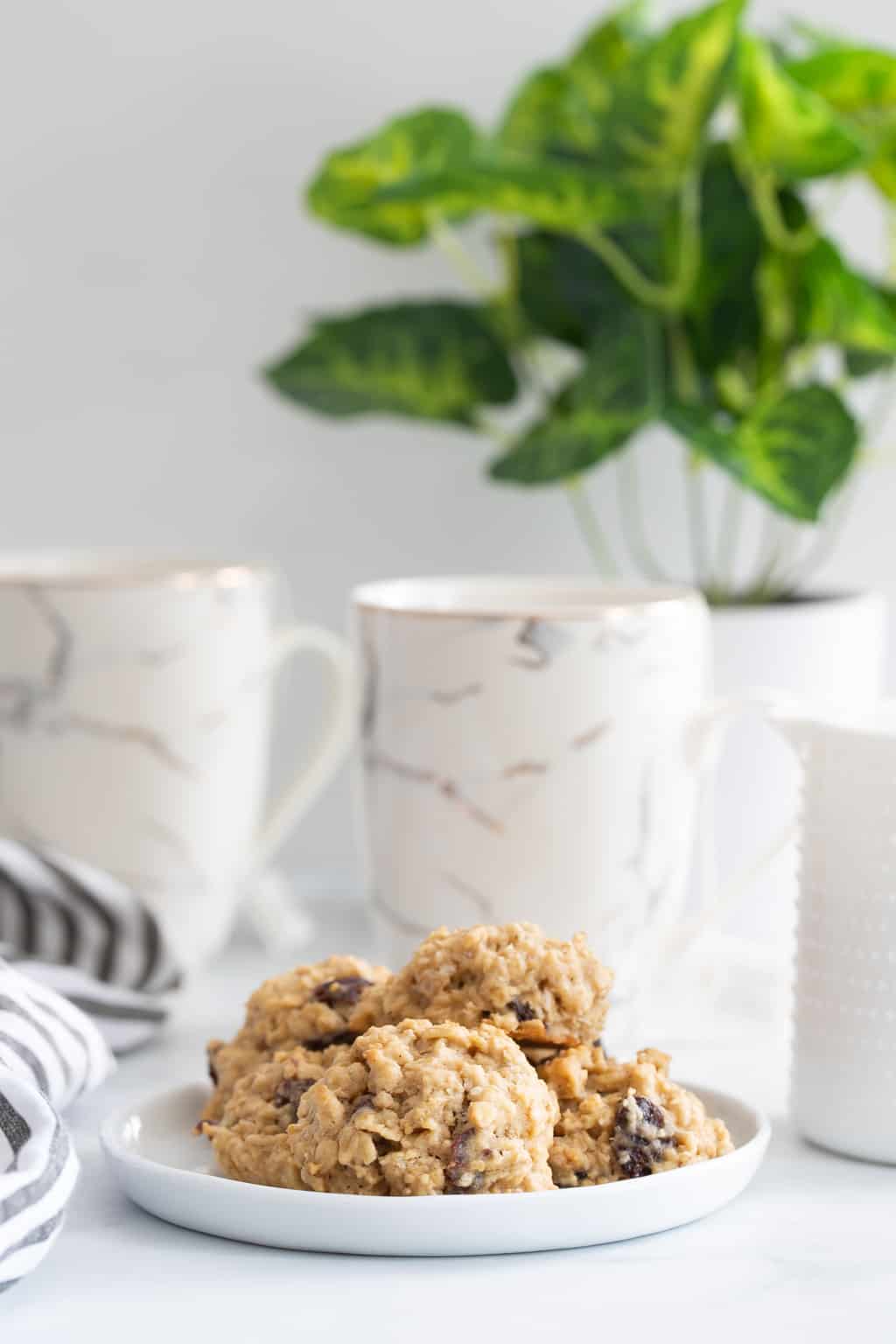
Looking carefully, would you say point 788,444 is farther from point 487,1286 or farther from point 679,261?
point 487,1286

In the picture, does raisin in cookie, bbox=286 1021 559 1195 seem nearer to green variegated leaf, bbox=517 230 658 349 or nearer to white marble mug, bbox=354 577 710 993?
white marble mug, bbox=354 577 710 993

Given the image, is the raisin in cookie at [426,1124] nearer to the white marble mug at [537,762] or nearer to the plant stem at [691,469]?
the white marble mug at [537,762]

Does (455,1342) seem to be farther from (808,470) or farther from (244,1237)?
(808,470)

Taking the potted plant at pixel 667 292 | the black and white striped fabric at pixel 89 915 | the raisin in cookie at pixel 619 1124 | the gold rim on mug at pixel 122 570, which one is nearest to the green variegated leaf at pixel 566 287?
the potted plant at pixel 667 292

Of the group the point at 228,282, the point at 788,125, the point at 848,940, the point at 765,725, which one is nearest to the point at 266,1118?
the point at 848,940

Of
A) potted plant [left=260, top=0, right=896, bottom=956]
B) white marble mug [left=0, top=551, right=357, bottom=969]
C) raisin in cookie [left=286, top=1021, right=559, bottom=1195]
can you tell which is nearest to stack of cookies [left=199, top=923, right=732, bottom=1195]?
raisin in cookie [left=286, top=1021, right=559, bottom=1195]
